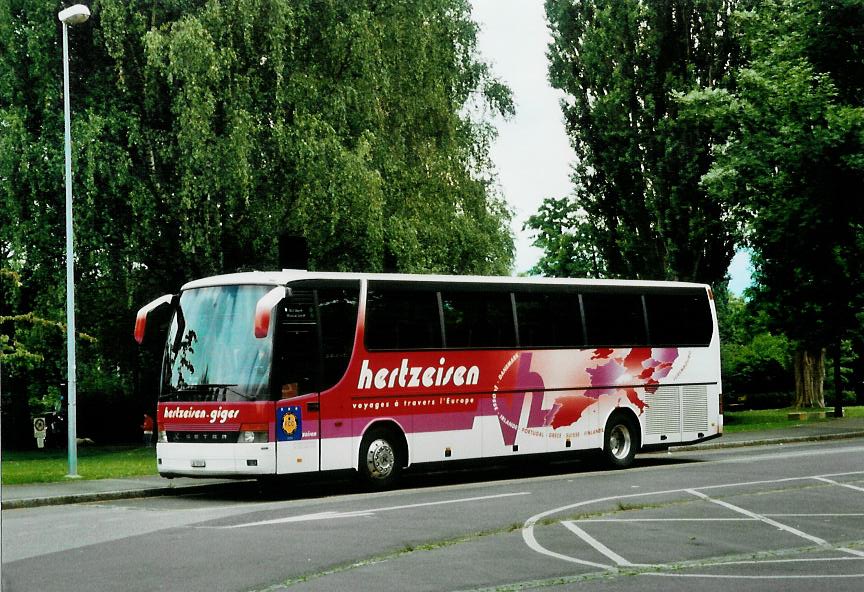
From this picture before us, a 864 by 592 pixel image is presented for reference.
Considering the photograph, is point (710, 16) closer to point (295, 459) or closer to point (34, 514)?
point (295, 459)

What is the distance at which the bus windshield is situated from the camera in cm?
1811

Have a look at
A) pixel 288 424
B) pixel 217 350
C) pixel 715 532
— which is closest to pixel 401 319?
pixel 288 424

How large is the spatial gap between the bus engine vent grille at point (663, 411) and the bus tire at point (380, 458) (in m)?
6.14

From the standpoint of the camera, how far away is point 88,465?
2684 centimetres

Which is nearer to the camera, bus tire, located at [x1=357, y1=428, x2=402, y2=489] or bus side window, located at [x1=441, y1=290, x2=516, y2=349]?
bus tire, located at [x1=357, y1=428, x2=402, y2=489]

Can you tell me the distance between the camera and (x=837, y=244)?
35.3 meters

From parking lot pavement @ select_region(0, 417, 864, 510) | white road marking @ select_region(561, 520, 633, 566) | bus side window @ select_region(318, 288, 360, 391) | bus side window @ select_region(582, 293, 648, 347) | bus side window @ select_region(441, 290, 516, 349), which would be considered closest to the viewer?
white road marking @ select_region(561, 520, 633, 566)

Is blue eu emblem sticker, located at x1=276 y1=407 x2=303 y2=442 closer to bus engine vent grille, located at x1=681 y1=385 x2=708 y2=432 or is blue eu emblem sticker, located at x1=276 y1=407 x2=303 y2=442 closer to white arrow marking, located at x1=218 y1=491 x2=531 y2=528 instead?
white arrow marking, located at x1=218 y1=491 x2=531 y2=528

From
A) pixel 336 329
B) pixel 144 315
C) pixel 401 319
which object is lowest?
pixel 336 329

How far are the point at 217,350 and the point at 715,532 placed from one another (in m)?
8.22

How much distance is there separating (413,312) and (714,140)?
2371 cm

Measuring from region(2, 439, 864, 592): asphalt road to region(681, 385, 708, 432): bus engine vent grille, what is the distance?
4.44 metres

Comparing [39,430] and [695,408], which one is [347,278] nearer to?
[695,408]

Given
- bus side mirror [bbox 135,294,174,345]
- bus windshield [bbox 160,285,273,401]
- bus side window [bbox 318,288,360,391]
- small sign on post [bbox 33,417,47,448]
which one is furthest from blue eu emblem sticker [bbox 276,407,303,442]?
small sign on post [bbox 33,417,47,448]
